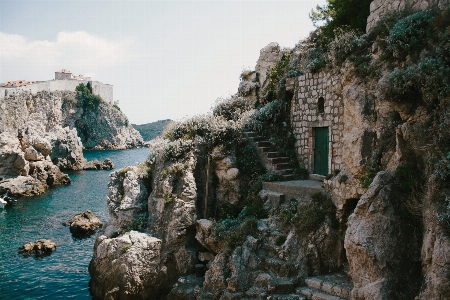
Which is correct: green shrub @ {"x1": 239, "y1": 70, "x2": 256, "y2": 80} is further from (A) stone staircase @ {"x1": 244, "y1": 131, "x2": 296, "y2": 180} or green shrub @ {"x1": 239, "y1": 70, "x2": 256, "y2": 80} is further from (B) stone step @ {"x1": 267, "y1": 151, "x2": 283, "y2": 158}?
(B) stone step @ {"x1": 267, "y1": 151, "x2": 283, "y2": 158}

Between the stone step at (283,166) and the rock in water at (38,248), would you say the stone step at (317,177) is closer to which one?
the stone step at (283,166)

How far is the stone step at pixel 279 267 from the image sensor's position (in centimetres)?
1120

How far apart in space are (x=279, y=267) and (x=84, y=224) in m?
15.9

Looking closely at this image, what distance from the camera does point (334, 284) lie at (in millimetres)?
10539

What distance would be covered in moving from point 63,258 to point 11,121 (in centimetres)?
4834

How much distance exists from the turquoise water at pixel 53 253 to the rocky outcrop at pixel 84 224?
1.61 ft

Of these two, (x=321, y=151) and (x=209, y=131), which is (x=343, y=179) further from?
(x=209, y=131)

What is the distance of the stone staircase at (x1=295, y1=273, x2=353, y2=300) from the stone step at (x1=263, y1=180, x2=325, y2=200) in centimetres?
282

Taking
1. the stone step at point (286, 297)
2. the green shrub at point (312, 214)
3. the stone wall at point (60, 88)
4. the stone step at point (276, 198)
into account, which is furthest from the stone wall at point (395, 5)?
the stone wall at point (60, 88)

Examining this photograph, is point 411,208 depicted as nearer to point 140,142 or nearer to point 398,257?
point 398,257

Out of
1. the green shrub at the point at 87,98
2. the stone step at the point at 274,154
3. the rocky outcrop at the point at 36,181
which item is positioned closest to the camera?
the stone step at the point at 274,154

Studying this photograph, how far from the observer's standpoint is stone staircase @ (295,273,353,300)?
10.1 m

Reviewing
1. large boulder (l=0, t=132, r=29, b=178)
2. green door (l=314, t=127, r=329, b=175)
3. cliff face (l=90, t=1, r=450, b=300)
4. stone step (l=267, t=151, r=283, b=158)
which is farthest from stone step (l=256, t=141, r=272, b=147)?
large boulder (l=0, t=132, r=29, b=178)

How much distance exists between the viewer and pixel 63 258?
19.2 meters
